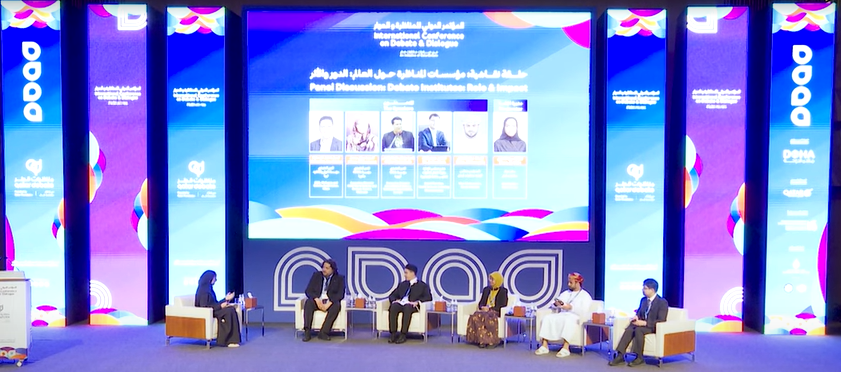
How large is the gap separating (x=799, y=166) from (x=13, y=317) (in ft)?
29.1

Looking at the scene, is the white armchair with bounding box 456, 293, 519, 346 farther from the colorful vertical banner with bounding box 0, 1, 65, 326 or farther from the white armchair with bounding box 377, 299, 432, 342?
the colorful vertical banner with bounding box 0, 1, 65, 326

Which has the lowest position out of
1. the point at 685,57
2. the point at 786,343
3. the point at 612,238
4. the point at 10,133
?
the point at 786,343

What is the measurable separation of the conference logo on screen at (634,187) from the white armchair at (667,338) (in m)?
1.86

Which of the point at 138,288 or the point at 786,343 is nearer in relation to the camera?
the point at 786,343

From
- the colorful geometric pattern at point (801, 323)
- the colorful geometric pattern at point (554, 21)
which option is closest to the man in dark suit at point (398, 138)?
the colorful geometric pattern at point (554, 21)

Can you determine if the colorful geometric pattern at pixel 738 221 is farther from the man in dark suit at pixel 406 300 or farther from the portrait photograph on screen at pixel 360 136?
the portrait photograph on screen at pixel 360 136

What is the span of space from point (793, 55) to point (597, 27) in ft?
7.73

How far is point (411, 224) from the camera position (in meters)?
9.21

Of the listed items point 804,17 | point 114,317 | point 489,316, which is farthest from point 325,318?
point 804,17

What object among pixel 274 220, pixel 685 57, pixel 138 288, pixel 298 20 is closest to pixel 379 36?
pixel 298 20

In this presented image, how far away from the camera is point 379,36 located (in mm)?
9172

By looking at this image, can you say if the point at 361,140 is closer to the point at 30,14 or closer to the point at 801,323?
the point at 30,14

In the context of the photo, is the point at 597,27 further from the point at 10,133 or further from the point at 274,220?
the point at 10,133

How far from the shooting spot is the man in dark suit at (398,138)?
30.0 ft
